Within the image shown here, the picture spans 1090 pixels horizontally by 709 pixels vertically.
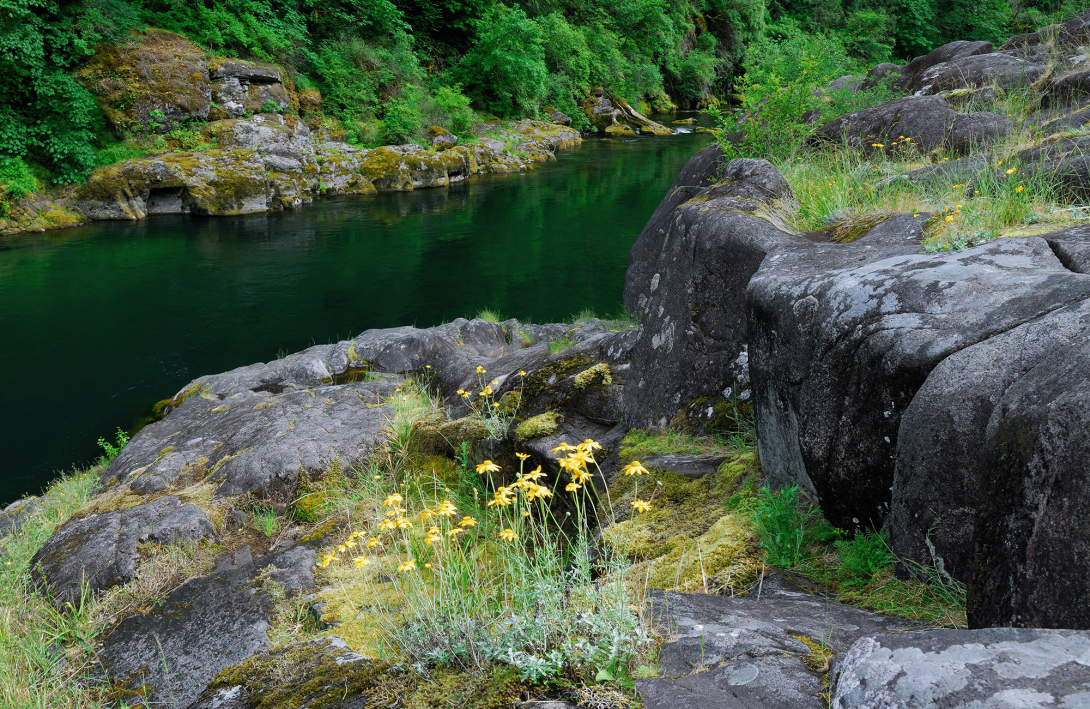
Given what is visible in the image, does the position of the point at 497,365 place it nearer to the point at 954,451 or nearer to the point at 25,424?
the point at 954,451

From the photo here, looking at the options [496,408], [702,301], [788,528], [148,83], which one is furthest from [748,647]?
[148,83]

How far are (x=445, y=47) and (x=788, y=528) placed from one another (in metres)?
38.3

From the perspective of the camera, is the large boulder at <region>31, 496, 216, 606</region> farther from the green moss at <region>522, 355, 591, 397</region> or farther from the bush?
the bush

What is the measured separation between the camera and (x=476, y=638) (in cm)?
210

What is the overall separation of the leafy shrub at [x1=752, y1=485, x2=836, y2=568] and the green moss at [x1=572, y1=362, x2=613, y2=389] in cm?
243

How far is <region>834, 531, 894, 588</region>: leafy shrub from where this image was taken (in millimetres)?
2518

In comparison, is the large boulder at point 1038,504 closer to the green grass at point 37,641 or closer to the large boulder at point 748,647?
the large boulder at point 748,647

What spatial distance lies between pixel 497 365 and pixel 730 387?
10.8 feet

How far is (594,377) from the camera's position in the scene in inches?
213

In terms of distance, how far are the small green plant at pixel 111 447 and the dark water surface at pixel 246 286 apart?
0.84ft

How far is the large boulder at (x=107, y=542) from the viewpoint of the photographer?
4688mm

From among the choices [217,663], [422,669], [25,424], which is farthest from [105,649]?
[25,424]

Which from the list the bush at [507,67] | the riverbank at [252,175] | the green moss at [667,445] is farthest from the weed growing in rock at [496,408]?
the bush at [507,67]

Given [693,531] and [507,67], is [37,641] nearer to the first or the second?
[693,531]
